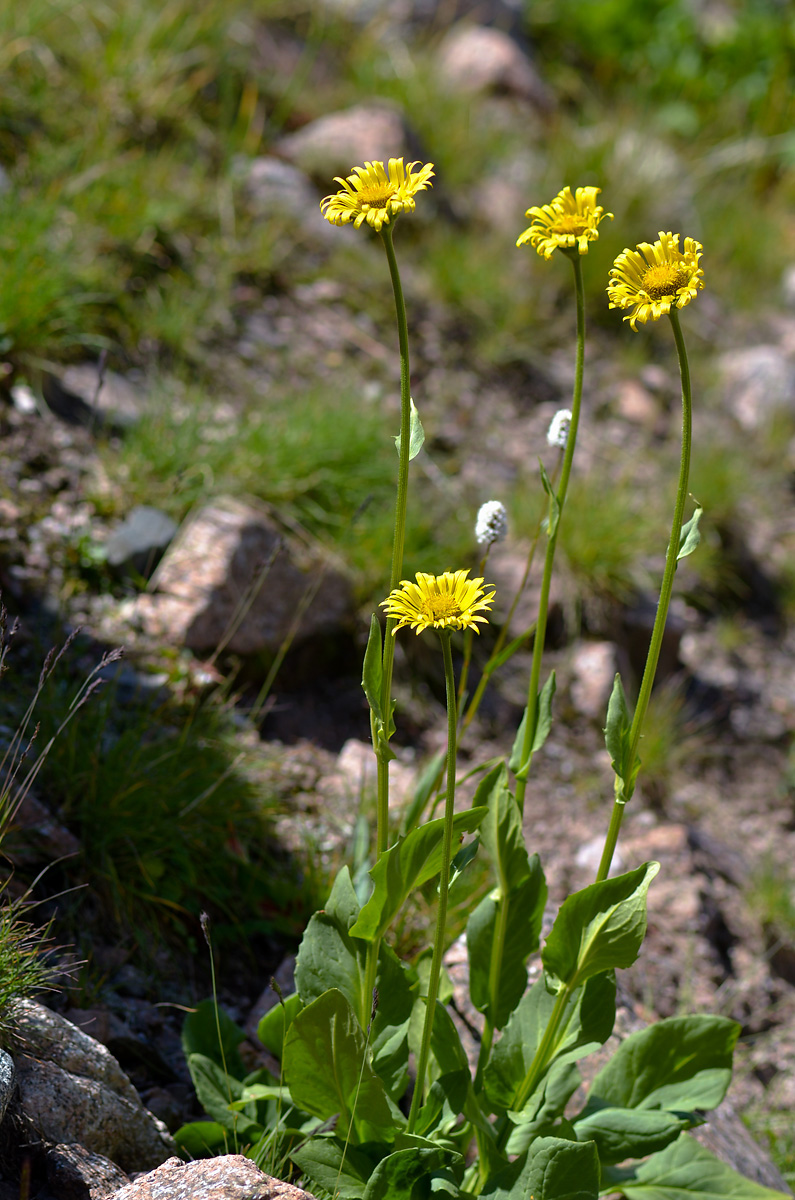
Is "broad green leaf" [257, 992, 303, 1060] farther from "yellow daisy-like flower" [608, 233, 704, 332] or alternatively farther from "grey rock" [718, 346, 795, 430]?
"grey rock" [718, 346, 795, 430]

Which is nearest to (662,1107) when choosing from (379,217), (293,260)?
(379,217)

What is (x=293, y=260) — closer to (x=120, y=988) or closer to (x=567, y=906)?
(x=120, y=988)

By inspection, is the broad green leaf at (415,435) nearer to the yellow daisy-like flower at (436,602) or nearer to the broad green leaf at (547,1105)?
the yellow daisy-like flower at (436,602)

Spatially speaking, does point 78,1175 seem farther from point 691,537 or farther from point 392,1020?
point 691,537

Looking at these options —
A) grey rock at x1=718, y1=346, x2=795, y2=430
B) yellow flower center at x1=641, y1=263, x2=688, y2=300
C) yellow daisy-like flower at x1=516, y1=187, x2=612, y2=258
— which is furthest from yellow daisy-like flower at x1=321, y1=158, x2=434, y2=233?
grey rock at x1=718, y1=346, x2=795, y2=430

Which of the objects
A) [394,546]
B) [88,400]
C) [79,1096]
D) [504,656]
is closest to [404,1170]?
[79,1096]

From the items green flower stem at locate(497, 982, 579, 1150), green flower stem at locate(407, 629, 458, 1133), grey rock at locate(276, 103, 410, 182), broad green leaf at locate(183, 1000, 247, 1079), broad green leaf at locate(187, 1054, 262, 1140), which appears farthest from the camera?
grey rock at locate(276, 103, 410, 182)
